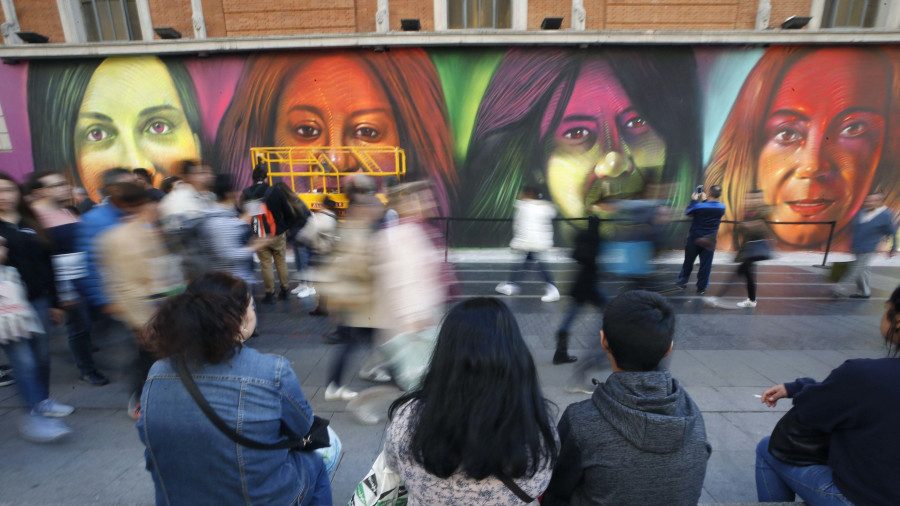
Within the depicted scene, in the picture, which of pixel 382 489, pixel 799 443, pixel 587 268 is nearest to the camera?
pixel 382 489

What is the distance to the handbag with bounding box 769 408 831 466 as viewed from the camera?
175 cm

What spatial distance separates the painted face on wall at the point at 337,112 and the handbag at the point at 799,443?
348 inches

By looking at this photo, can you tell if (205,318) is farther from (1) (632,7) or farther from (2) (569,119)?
(1) (632,7)

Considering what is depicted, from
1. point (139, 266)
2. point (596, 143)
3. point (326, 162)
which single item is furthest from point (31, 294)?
point (596, 143)

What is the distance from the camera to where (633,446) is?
1.34 metres

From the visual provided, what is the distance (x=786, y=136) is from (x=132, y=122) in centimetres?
1522

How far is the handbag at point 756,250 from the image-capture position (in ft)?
17.5

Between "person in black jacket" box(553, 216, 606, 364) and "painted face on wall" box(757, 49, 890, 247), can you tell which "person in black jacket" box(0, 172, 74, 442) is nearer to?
"person in black jacket" box(553, 216, 606, 364)

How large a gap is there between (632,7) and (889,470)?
393 inches

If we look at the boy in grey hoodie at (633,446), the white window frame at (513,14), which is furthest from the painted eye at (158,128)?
the boy in grey hoodie at (633,446)

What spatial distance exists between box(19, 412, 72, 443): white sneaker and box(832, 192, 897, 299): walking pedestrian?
921 cm

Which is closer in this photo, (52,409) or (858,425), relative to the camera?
(858,425)

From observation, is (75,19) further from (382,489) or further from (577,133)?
(382,489)

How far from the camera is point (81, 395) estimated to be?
11.3ft
